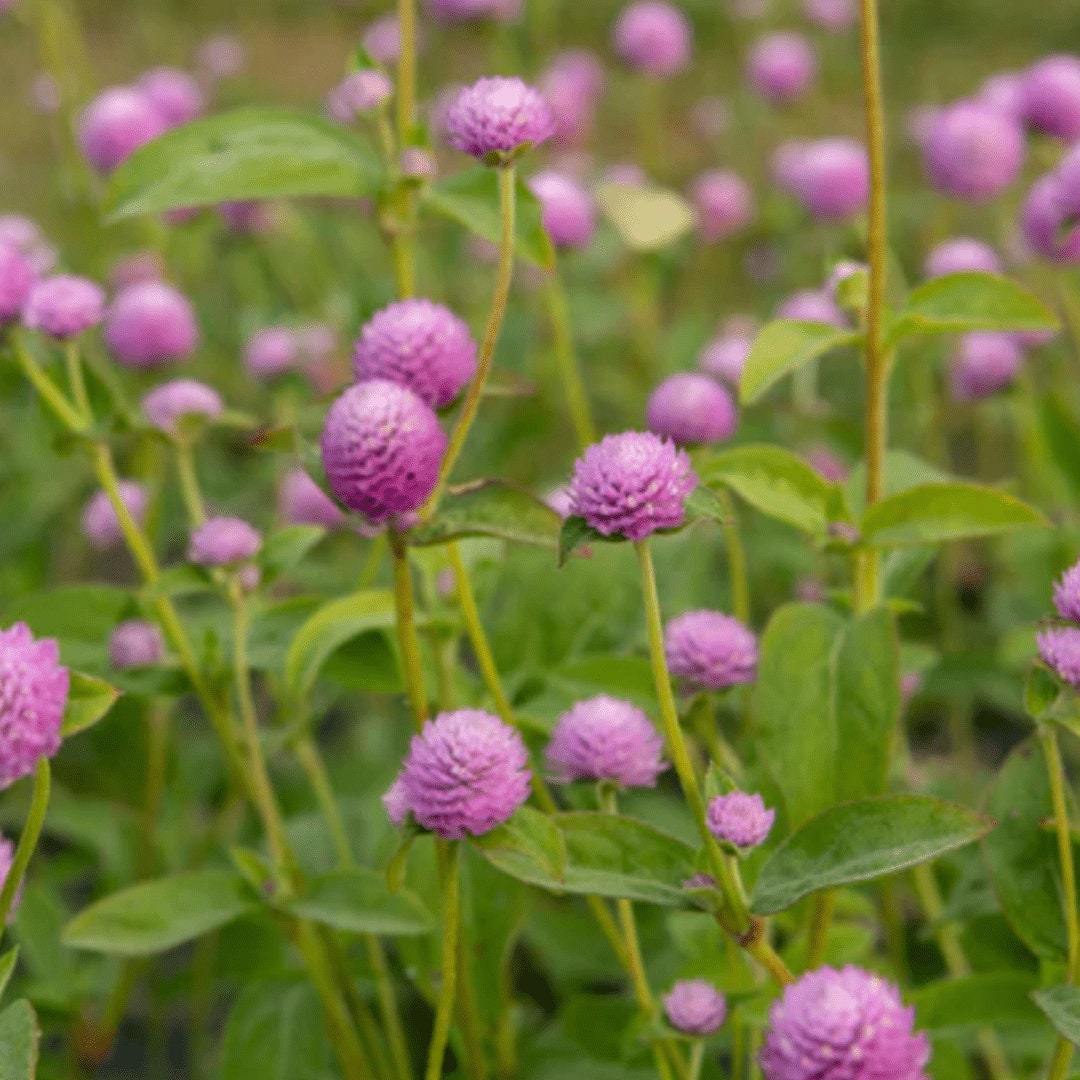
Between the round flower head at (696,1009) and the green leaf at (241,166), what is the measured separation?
69 centimetres

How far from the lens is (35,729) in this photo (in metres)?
0.76

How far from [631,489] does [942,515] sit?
318mm

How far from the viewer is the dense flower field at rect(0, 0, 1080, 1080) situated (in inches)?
32.6

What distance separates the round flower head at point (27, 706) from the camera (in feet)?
2.46

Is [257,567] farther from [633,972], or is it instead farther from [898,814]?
[898,814]

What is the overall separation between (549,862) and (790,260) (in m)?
2.07

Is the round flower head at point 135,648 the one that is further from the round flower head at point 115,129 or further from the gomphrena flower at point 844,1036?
the round flower head at point 115,129

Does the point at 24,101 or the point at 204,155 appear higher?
the point at 204,155

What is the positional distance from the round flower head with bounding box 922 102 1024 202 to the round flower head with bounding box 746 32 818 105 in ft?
2.21

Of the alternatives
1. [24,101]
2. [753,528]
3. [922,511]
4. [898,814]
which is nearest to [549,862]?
[898,814]

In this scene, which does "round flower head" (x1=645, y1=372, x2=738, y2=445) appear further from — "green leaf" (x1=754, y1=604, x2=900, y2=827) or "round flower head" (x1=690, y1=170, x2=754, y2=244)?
"round flower head" (x1=690, y1=170, x2=754, y2=244)

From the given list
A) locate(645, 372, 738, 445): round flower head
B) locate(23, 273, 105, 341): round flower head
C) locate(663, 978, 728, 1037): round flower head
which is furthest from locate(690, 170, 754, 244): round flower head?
locate(663, 978, 728, 1037): round flower head

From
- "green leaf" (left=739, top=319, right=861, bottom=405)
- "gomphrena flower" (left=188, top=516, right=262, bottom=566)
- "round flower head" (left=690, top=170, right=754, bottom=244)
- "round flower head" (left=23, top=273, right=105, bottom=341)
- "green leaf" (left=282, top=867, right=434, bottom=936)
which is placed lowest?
"round flower head" (left=690, top=170, right=754, bottom=244)

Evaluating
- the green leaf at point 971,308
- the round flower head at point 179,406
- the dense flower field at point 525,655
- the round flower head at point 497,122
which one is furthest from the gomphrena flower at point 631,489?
the round flower head at point 179,406
